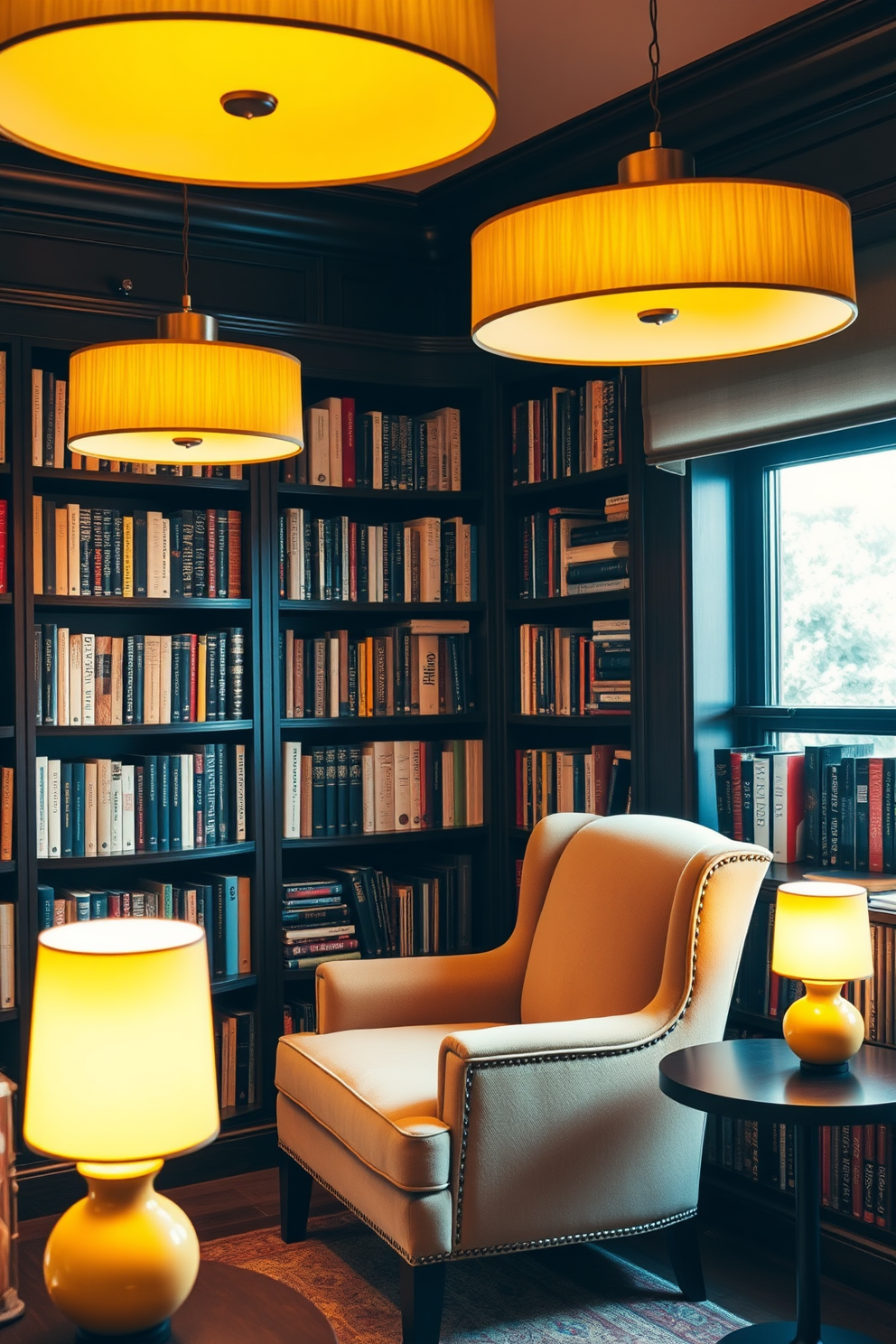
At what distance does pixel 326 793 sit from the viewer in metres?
3.93

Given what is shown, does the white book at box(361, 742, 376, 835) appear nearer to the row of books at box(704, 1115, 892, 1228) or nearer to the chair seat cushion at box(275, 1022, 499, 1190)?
the chair seat cushion at box(275, 1022, 499, 1190)

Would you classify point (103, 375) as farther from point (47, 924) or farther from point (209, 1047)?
point (47, 924)

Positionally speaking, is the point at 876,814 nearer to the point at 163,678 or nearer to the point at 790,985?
the point at 790,985

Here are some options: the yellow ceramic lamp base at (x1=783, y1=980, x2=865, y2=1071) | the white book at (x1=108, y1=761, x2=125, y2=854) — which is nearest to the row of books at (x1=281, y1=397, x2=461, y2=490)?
the white book at (x1=108, y1=761, x2=125, y2=854)

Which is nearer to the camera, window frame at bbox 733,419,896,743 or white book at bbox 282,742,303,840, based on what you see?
window frame at bbox 733,419,896,743

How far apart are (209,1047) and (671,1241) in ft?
5.77

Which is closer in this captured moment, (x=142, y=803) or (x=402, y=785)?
(x=142, y=803)

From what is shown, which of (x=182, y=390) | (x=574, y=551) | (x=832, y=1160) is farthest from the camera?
(x=574, y=551)

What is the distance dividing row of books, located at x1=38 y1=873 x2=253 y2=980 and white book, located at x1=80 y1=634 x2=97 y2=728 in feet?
1.51

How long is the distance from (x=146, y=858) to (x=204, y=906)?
0.23 metres

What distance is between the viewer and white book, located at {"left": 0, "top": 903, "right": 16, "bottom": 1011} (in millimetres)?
3416

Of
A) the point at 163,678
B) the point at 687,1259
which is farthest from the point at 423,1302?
the point at 163,678

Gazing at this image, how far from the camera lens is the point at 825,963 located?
248 centimetres

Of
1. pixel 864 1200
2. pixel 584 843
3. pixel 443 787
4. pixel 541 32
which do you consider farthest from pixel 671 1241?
pixel 541 32
